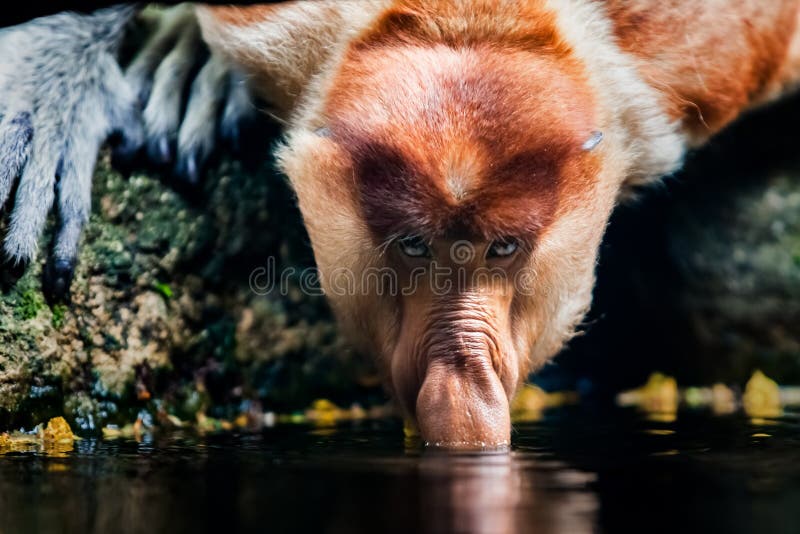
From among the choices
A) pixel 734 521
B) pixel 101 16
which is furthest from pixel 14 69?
pixel 734 521

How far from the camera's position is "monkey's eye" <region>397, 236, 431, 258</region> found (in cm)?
422

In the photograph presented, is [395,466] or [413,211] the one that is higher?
[413,211]

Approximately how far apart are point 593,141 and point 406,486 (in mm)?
2128

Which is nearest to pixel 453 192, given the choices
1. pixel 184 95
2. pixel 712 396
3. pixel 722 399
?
pixel 184 95

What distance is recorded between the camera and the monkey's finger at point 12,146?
15.3 ft

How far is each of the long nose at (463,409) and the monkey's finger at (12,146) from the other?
2.24 metres

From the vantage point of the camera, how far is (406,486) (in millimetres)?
2939

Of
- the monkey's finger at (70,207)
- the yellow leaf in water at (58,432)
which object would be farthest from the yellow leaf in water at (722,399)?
the monkey's finger at (70,207)

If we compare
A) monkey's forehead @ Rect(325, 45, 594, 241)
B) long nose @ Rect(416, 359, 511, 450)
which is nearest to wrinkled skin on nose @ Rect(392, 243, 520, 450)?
long nose @ Rect(416, 359, 511, 450)

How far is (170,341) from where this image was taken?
17.7 feet

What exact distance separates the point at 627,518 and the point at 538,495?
35 cm

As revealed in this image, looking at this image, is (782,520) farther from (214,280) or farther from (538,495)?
(214,280)

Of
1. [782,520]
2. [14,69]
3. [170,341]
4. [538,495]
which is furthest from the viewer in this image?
[170,341]

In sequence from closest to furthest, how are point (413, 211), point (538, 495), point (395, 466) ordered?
1. point (538, 495)
2. point (395, 466)
3. point (413, 211)
